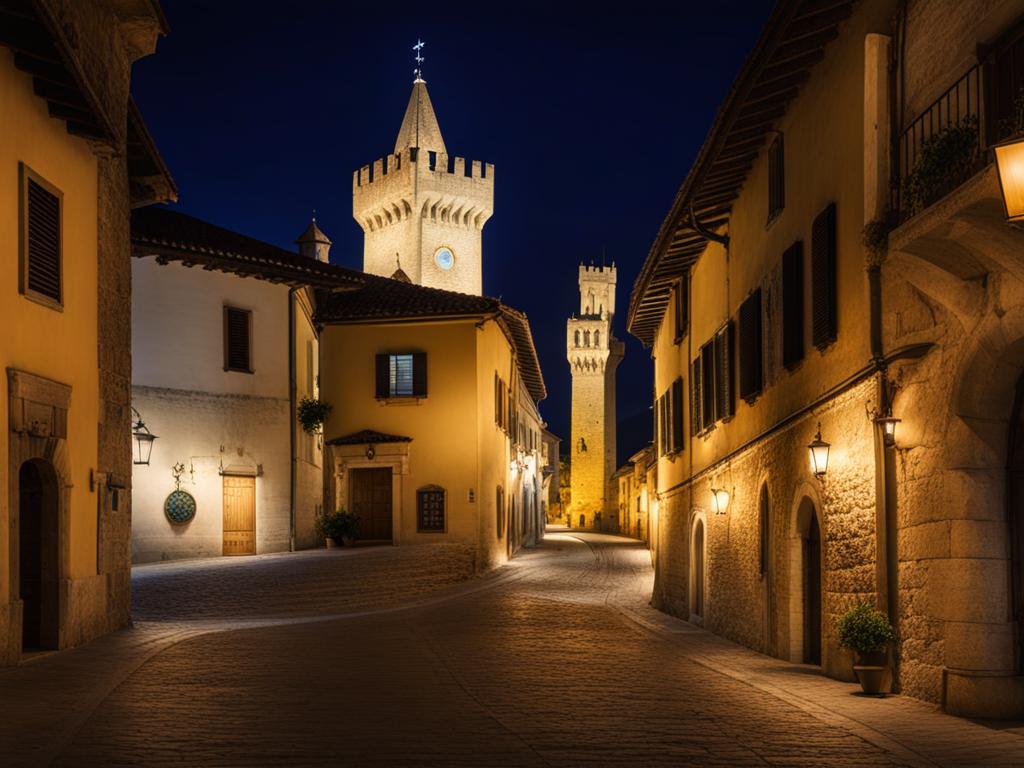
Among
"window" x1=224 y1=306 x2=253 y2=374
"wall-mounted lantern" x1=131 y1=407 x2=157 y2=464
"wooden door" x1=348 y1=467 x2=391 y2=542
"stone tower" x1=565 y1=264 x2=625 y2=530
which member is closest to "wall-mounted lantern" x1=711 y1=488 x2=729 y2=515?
"wall-mounted lantern" x1=131 y1=407 x2=157 y2=464

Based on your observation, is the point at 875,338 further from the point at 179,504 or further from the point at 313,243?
the point at 313,243

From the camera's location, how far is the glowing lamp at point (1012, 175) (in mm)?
7395

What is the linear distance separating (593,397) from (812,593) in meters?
83.6

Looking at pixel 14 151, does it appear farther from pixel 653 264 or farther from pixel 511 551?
pixel 511 551

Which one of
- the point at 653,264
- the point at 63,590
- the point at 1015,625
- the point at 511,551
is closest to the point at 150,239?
the point at 653,264

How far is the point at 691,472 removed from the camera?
24344 mm

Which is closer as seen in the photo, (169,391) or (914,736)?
(914,736)

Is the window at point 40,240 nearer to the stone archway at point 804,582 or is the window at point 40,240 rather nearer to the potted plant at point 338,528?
the stone archway at point 804,582

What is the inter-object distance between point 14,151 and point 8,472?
351 cm

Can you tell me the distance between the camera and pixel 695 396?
23.3 metres

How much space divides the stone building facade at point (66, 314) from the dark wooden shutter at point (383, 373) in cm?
1814

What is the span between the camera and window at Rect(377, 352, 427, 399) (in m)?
35.8

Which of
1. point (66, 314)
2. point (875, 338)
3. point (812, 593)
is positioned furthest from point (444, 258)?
point (875, 338)

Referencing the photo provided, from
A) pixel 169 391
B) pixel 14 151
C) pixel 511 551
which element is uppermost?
pixel 14 151
